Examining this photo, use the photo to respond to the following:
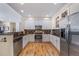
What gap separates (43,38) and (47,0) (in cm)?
941

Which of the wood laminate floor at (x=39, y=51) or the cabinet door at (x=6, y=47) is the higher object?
the cabinet door at (x=6, y=47)

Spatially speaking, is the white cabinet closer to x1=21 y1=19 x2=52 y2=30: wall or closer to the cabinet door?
x1=21 y1=19 x2=52 y2=30: wall

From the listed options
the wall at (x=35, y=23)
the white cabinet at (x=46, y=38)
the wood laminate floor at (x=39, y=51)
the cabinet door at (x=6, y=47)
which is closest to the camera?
the cabinet door at (x=6, y=47)

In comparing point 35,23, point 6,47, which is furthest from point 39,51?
point 35,23

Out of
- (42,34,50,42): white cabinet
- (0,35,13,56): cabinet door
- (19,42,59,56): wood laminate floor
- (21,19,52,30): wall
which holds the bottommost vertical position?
(19,42,59,56): wood laminate floor

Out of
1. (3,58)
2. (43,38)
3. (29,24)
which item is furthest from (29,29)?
(3,58)

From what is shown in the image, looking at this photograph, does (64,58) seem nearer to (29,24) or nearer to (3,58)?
(3,58)

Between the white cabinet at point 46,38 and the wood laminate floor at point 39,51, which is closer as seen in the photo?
the wood laminate floor at point 39,51

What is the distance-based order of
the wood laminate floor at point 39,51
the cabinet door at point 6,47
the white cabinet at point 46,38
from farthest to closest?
the white cabinet at point 46,38 → the wood laminate floor at point 39,51 → the cabinet door at point 6,47

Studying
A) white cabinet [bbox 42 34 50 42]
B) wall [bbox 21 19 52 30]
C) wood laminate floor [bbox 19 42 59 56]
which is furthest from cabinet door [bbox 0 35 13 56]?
wall [bbox 21 19 52 30]

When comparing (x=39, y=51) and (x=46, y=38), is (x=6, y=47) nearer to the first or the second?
(x=39, y=51)

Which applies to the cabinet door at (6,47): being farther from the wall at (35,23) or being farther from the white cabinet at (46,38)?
the wall at (35,23)

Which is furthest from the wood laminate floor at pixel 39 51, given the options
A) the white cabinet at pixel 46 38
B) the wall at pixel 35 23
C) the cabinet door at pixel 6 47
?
the wall at pixel 35 23

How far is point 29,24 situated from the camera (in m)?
11.2
